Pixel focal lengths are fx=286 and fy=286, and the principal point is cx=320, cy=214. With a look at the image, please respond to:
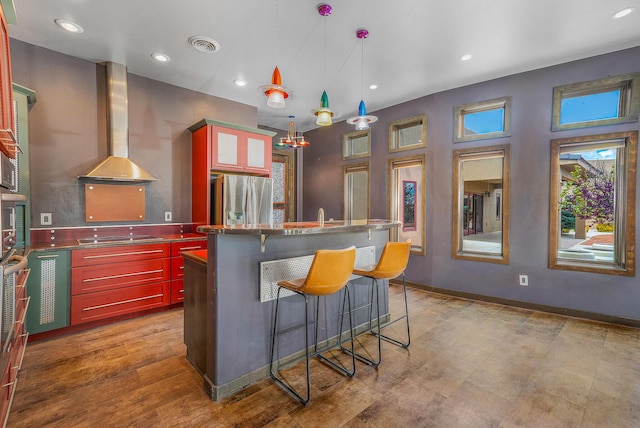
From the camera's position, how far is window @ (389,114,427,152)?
4727mm

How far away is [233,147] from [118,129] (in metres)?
1.41

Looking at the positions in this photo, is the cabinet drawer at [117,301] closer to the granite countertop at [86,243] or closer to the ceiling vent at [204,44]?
the granite countertop at [86,243]

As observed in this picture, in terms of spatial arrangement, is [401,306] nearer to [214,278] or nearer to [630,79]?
Result: [214,278]

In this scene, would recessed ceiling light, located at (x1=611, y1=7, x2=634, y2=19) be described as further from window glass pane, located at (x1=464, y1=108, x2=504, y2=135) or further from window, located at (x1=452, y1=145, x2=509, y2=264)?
window, located at (x1=452, y1=145, x2=509, y2=264)

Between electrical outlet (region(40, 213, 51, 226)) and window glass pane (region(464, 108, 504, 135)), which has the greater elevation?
window glass pane (region(464, 108, 504, 135))

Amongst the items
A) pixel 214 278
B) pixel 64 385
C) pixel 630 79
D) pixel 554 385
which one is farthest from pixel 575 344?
pixel 64 385

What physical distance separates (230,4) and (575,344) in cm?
452

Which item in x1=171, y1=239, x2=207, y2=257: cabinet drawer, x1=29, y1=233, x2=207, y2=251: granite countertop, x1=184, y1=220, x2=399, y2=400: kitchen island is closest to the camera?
x1=184, y1=220, x2=399, y2=400: kitchen island

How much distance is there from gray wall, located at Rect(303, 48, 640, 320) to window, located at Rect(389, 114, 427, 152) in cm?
11

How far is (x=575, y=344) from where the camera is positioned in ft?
9.10

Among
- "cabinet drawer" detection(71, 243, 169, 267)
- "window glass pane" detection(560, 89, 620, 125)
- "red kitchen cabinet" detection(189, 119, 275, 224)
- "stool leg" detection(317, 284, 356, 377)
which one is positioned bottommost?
"stool leg" detection(317, 284, 356, 377)

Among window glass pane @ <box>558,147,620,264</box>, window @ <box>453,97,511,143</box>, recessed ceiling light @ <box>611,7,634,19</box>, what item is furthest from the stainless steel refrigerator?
recessed ceiling light @ <box>611,7,634,19</box>

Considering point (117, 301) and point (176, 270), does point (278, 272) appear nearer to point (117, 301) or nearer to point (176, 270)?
point (176, 270)

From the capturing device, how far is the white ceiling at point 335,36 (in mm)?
2553
